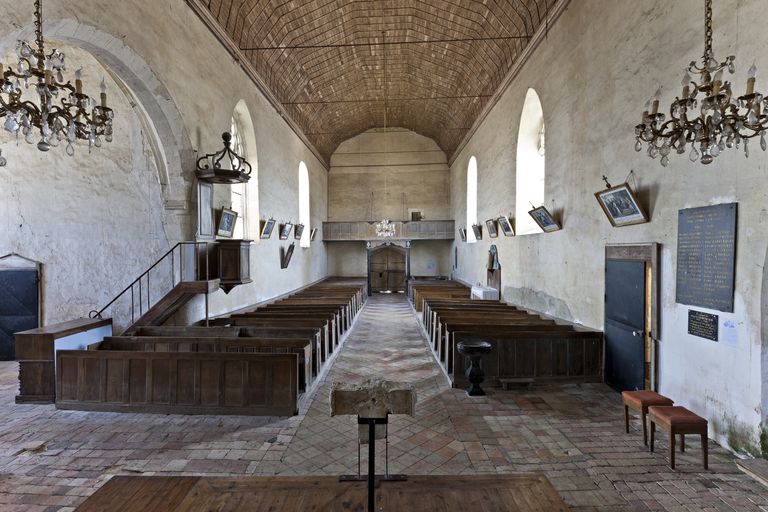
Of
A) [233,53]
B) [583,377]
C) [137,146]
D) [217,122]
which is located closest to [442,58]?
[233,53]

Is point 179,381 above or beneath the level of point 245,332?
beneath

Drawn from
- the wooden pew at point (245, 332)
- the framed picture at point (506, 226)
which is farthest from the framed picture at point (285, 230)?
the framed picture at point (506, 226)

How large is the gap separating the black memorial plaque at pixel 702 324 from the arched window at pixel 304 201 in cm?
1317

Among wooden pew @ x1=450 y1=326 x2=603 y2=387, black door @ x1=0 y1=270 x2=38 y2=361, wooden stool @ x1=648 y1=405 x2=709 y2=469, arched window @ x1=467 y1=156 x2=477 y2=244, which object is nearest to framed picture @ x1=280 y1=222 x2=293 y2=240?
black door @ x1=0 y1=270 x2=38 y2=361

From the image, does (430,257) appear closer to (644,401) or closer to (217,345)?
(217,345)

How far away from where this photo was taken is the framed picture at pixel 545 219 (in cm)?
786

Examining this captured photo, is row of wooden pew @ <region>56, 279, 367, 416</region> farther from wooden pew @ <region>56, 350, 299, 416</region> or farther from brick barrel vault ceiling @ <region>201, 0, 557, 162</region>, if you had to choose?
brick barrel vault ceiling @ <region>201, 0, 557, 162</region>

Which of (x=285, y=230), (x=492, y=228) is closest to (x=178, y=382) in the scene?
(x=285, y=230)

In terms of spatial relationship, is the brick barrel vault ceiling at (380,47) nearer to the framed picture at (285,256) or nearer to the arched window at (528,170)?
the arched window at (528,170)

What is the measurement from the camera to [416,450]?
419 centimetres

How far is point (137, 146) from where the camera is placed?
7367 mm

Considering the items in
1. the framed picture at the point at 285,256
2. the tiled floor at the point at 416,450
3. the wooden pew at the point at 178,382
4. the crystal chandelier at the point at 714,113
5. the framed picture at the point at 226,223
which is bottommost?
the tiled floor at the point at 416,450

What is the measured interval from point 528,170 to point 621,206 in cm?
475

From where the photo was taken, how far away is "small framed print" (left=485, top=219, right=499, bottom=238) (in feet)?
39.8
